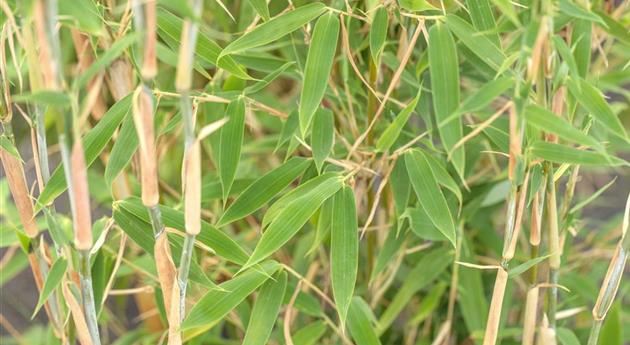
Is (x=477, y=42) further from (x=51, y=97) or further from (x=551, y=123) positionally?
(x=51, y=97)

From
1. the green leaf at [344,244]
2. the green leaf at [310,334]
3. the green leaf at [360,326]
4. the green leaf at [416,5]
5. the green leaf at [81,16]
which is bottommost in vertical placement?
the green leaf at [310,334]

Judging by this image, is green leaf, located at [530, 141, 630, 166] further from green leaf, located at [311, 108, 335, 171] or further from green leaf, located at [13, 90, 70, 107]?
green leaf, located at [13, 90, 70, 107]

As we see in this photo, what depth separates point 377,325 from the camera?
4.20 feet

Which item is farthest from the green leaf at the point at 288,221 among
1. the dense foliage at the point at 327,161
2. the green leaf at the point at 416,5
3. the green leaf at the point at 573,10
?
the green leaf at the point at 573,10

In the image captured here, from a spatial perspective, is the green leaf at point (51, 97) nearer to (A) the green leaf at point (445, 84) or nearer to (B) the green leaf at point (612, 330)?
(A) the green leaf at point (445, 84)

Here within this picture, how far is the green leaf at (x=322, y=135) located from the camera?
1.07 metres

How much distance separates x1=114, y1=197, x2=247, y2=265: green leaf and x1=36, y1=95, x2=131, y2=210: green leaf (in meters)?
0.06

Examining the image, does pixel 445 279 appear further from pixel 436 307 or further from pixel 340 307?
pixel 340 307

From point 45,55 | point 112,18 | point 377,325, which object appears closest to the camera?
point 45,55

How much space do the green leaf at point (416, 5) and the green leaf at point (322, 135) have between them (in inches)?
7.7

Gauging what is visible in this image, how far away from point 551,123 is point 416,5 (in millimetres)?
204

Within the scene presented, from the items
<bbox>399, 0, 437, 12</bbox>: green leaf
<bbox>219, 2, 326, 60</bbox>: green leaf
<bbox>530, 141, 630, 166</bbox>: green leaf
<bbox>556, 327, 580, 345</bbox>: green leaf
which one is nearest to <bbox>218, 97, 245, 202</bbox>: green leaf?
<bbox>219, 2, 326, 60</bbox>: green leaf

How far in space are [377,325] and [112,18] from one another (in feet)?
1.81

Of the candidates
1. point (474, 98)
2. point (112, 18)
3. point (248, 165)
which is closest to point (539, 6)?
point (474, 98)
